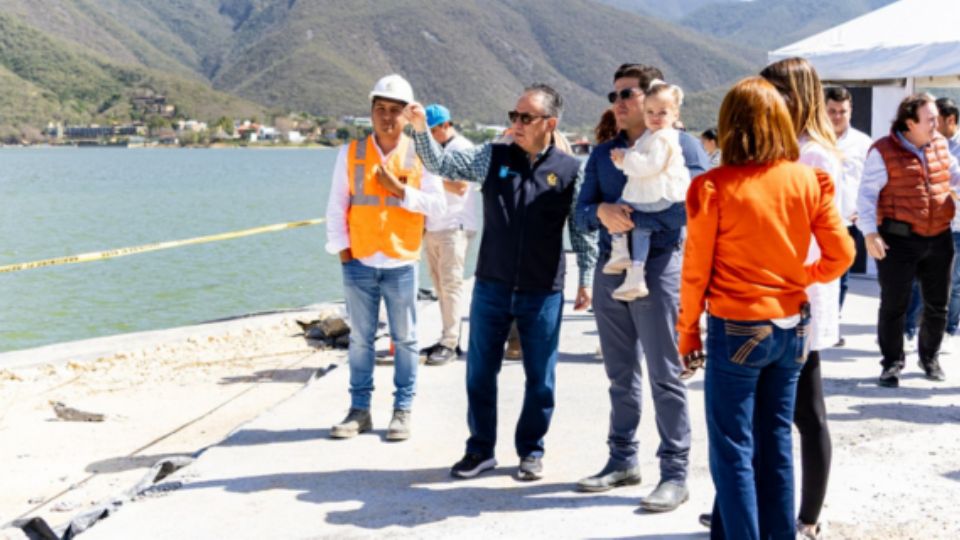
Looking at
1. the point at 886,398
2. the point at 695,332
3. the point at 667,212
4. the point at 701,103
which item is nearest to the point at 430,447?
the point at 667,212

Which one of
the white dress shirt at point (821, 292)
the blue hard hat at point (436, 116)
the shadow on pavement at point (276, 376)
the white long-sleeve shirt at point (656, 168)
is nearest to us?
the white dress shirt at point (821, 292)

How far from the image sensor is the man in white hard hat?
20.6ft

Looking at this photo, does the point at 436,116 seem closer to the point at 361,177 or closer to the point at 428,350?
the point at 428,350

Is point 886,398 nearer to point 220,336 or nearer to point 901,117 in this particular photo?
point 901,117

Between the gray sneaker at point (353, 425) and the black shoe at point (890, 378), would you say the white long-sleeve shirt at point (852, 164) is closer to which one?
the black shoe at point (890, 378)

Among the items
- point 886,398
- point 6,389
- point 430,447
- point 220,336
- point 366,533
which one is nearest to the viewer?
point 366,533

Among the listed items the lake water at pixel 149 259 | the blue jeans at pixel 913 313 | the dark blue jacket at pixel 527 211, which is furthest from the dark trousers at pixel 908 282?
the lake water at pixel 149 259

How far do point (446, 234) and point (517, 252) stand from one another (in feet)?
11.8

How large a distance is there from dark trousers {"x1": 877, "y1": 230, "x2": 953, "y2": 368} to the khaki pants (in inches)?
125

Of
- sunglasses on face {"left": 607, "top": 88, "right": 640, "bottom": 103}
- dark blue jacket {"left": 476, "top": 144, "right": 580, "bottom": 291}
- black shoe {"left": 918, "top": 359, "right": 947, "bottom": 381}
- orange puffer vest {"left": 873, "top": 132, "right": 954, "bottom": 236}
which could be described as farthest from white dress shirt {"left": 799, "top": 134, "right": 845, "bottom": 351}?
black shoe {"left": 918, "top": 359, "right": 947, "bottom": 381}

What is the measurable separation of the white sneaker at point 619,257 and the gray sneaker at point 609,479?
3.30 feet

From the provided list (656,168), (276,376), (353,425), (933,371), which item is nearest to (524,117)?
(656,168)

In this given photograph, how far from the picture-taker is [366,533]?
482 centimetres

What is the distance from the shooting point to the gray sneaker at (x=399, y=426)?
6402 millimetres
